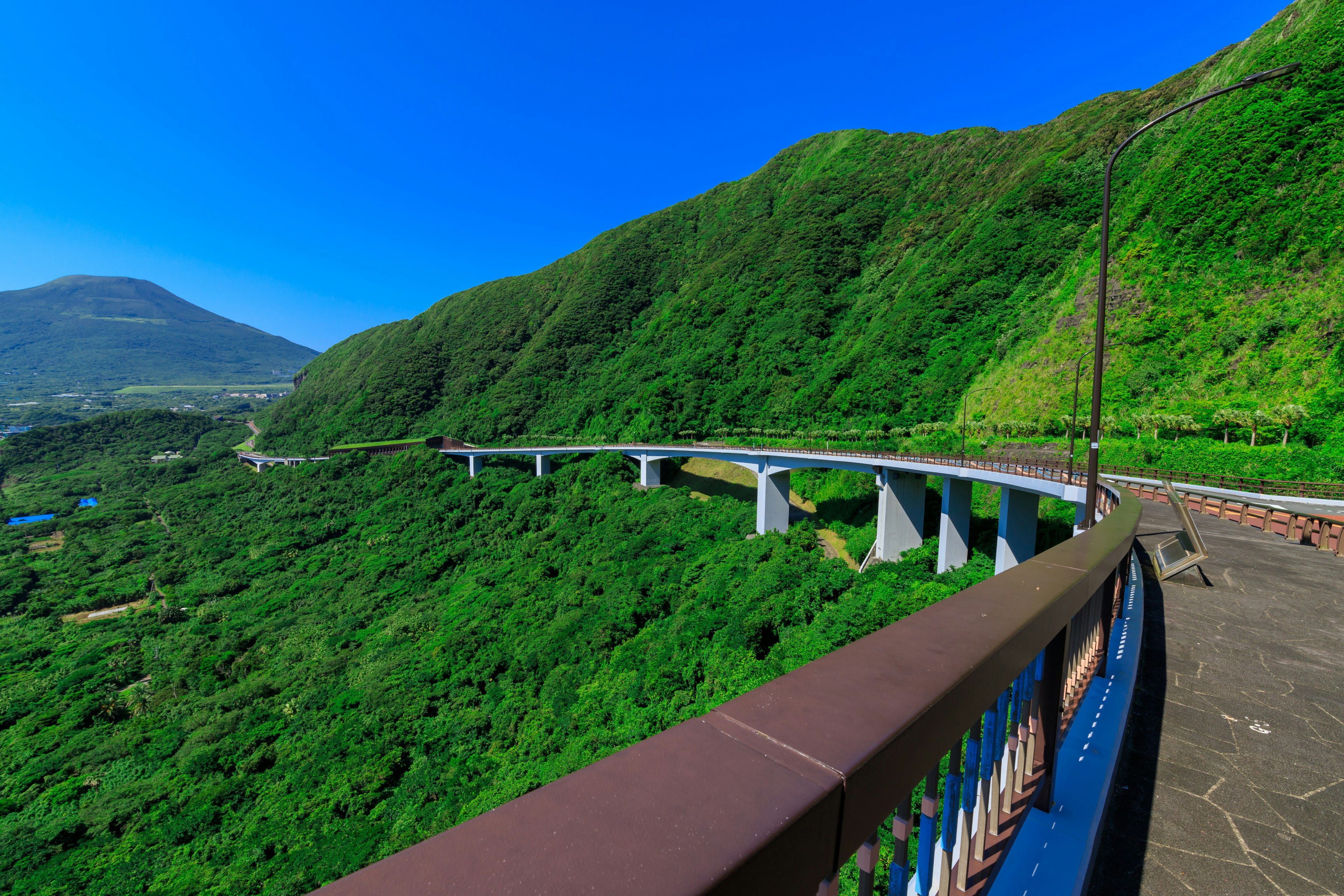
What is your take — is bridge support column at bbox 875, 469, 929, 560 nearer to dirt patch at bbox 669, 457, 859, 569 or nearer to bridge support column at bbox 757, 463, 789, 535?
dirt patch at bbox 669, 457, 859, 569

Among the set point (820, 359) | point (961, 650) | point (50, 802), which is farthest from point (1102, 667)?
point (820, 359)

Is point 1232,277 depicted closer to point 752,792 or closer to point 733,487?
point 733,487

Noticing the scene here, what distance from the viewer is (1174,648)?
581cm

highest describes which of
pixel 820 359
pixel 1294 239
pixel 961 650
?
pixel 1294 239

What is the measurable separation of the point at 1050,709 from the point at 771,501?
119 ft

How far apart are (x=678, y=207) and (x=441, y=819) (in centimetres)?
11721

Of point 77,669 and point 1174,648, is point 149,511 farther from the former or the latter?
point 1174,648

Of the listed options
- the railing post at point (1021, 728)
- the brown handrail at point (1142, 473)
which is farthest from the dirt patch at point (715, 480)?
the railing post at point (1021, 728)

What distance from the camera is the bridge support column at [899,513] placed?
30.5 m

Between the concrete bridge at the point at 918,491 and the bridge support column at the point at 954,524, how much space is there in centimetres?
3

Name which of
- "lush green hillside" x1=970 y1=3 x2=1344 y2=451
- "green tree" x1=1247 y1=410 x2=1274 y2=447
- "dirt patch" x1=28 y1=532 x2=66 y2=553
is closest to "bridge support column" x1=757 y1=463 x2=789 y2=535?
"lush green hillside" x1=970 y1=3 x2=1344 y2=451

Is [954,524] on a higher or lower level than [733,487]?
higher

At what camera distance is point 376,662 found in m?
33.6

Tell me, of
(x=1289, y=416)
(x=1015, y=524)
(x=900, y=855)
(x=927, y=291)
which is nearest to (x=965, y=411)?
(x=1015, y=524)
